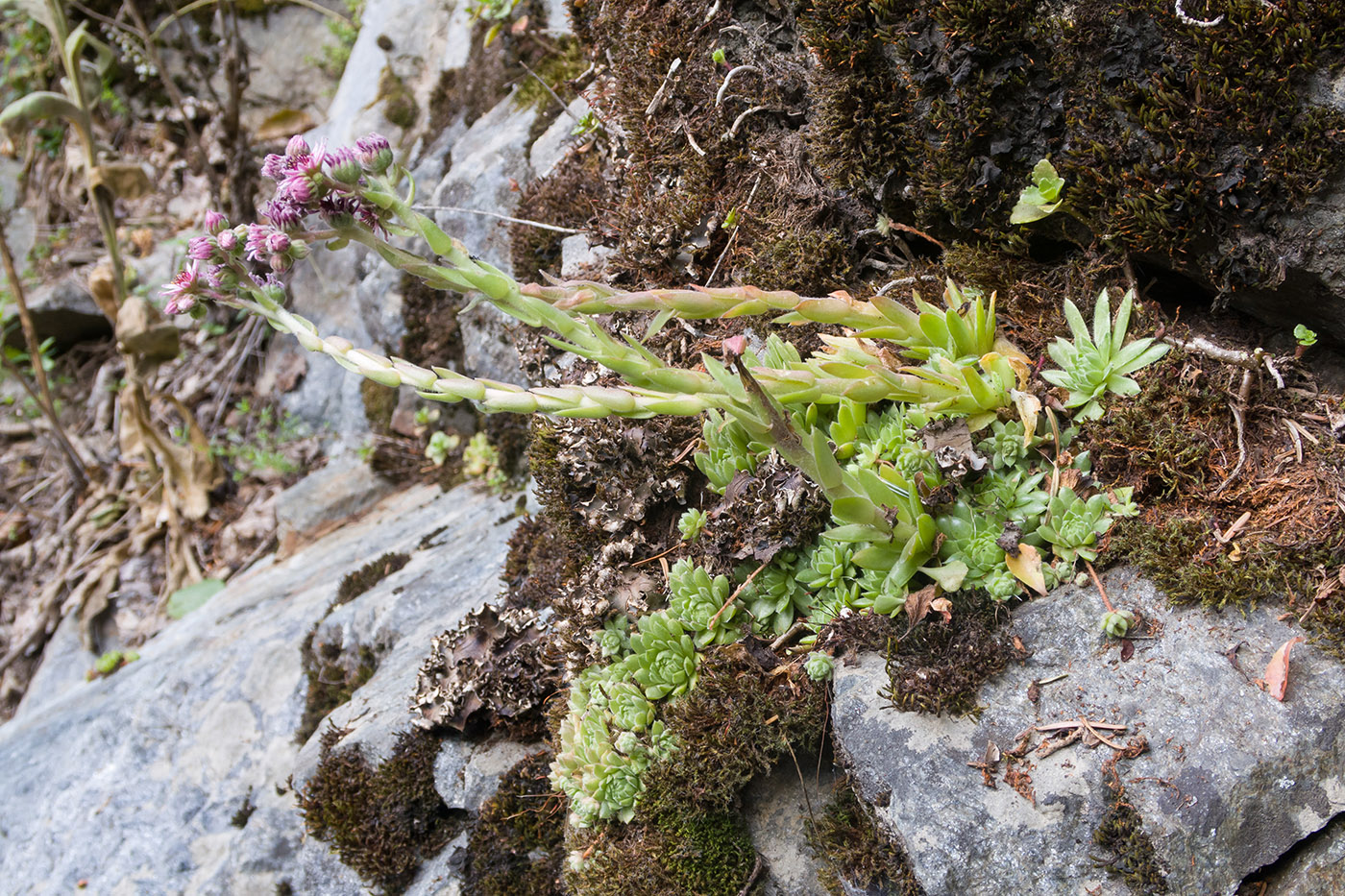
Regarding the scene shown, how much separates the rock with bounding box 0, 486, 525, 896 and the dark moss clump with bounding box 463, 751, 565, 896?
30cm

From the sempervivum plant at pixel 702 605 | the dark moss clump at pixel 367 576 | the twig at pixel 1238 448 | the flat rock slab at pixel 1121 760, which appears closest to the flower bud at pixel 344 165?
the sempervivum plant at pixel 702 605

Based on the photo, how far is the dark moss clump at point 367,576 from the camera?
593 cm

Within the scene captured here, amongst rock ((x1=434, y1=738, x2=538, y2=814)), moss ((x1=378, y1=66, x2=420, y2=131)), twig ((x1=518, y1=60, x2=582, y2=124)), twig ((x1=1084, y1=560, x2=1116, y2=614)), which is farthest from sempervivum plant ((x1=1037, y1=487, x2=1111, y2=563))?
moss ((x1=378, y1=66, x2=420, y2=131))

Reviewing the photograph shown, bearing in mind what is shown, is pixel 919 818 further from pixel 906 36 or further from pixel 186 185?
pixel 186 185

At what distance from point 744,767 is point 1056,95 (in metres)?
2.86

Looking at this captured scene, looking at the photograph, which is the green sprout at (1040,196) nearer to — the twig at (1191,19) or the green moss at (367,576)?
the twig at (1191,19)

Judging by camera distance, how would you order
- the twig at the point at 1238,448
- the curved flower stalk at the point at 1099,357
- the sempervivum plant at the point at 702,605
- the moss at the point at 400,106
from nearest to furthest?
the twig at the point at 1238,448 < the curved flower stalk at the point at 1099,357 < the sempervivum plant at the point at 702,605 < the moss at the point at 400,106

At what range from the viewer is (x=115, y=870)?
209 inches

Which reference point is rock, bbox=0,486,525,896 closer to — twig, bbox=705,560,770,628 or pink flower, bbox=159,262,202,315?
twig, bbox=705,560,770,628

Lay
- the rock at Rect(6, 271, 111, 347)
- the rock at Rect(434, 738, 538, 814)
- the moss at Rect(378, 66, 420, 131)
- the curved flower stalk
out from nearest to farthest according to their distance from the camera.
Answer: the curved flower stalk, the rock at Rect(434, 738, 538, 814), the moss at Rect(378, 66, 420, 131), the rock at Rect(6, 271, 111, 347)

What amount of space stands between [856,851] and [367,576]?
14.0ft

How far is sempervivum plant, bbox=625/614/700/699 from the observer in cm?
332

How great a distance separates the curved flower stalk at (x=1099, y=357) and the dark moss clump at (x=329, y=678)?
4.33 m

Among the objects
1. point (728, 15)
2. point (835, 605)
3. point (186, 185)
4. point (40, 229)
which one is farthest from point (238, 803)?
point (40, 229)
